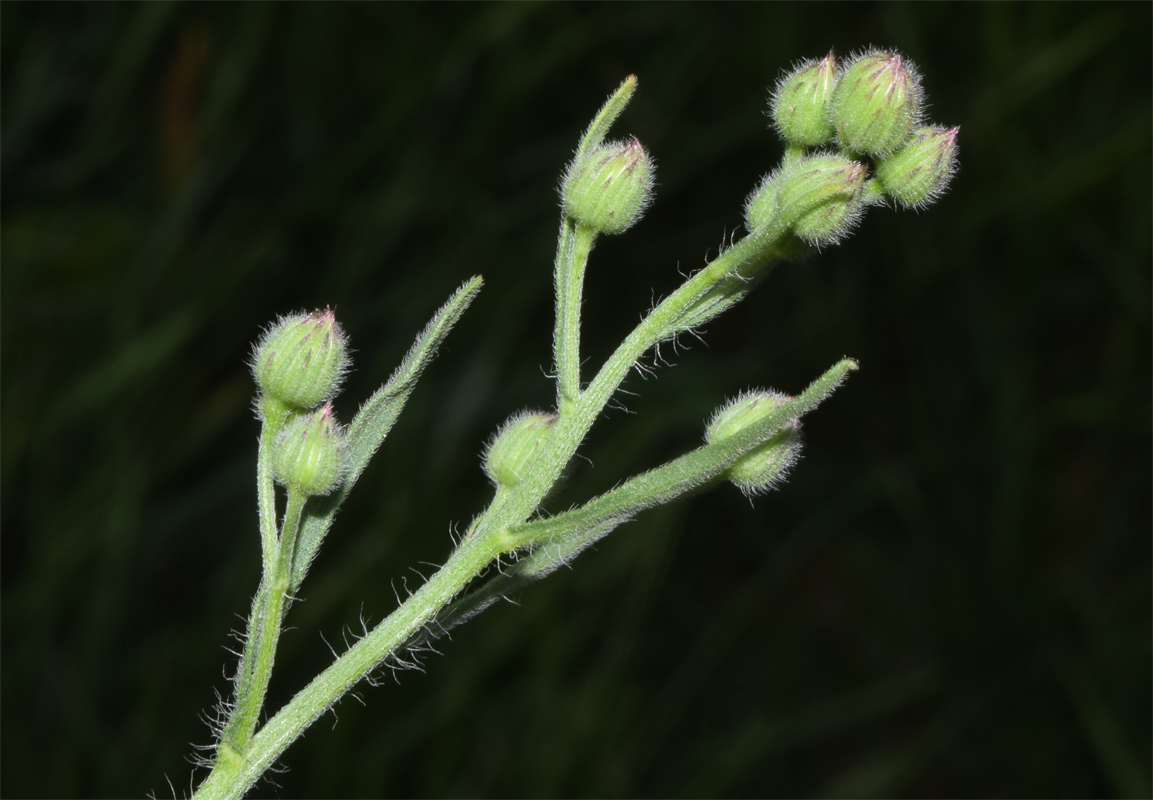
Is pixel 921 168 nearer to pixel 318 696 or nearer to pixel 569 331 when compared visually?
pixel 569 331

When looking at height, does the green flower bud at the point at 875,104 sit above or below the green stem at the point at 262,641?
Answer: above

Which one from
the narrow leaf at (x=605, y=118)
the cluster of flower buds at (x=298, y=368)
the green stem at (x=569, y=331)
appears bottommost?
the cluster of flower buds at (x=298, y=368)

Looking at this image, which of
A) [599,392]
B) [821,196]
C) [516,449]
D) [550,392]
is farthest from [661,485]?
[550,392]

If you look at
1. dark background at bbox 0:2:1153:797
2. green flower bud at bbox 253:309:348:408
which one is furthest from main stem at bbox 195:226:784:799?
dark background at bbox 0:2:1153:797

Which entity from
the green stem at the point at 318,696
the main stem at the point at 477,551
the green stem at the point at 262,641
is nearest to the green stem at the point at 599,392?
the main stem at the point at 477,551

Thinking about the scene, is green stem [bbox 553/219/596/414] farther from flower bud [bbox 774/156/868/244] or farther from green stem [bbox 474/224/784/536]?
flower bud [bbox 774/156/868/244]

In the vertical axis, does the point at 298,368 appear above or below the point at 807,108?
below

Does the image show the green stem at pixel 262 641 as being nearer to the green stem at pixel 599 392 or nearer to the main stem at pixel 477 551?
the main stem at pixel 477 551

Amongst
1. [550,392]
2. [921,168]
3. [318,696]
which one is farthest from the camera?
[550,392]
